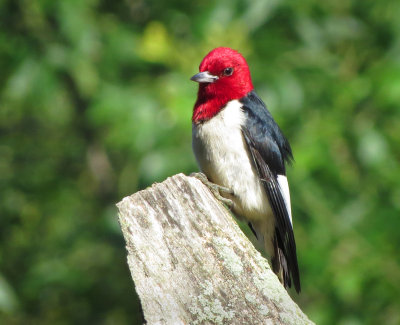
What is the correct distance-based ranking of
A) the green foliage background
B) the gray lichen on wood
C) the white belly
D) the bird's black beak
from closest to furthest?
the gray lichen on wood
the white belly
the bird's black beak
the green foliage background

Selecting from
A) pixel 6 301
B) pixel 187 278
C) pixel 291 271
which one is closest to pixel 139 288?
pixel 187 278

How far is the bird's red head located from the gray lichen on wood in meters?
1.68

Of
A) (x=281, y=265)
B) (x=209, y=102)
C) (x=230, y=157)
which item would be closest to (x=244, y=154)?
(x=230, y=157)

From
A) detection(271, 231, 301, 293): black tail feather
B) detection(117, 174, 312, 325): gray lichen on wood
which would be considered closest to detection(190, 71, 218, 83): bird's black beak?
detection(271, 231, 301, 293): black tail feather

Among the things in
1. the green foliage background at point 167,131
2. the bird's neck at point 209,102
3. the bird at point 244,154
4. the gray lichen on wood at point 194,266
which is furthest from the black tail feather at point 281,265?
the gray lichen on wood at point 194,266

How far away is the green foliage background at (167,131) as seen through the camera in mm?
4844

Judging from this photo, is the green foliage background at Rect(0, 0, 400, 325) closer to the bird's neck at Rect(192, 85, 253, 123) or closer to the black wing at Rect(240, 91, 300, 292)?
the bird's neck at Rect(192, 85, 253, 123)

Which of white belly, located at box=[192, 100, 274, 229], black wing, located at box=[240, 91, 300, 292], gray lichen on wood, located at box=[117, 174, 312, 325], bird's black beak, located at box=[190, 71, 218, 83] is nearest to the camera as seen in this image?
gray lichen on wood, located at box=[117, 174, 312, 325]

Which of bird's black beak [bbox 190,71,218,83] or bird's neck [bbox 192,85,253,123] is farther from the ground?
bird's black beak [bbox 190,71,218,83]

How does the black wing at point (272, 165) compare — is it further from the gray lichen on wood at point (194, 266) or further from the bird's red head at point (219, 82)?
the gray lichen on wood at point (194, 266)

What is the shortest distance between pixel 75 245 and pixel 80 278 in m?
0.50

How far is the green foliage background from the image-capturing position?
4844 millimetres

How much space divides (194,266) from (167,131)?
2881mm

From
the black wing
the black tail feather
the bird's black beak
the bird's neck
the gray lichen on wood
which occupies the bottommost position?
the gray lichen on wood
